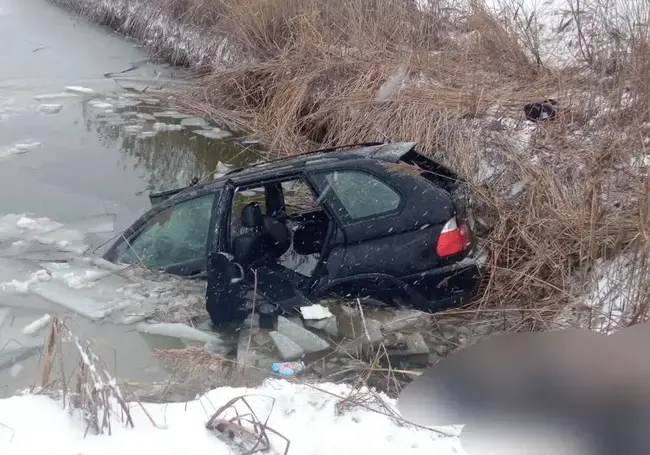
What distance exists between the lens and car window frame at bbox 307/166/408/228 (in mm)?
4531

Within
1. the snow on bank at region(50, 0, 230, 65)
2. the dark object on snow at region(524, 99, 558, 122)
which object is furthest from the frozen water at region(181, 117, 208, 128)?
the dark object on snow at region(524, 99, 558, 122)

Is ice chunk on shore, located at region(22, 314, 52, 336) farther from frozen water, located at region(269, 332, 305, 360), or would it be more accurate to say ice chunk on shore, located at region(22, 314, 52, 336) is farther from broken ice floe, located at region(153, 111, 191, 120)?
broken ice floe, located at region(153, 111, 191, 120)

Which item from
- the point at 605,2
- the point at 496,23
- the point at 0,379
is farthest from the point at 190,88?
the point at 0,379

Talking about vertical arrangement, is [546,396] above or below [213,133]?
above

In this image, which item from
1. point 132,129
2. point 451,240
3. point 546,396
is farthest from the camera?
point 132,129

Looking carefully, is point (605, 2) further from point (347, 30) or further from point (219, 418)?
point (219, 418)

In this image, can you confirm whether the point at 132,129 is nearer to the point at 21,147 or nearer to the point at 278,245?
the point at 21,147

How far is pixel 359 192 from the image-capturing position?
15.1ft

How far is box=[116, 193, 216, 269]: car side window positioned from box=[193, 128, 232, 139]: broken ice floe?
4.76 meters

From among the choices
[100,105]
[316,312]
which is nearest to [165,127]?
[100,105]

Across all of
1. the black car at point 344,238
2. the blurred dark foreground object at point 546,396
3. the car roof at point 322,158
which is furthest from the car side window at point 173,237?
the blurred dark foreground object at point 546,396

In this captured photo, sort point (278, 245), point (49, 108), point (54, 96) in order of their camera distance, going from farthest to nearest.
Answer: point (54, 96) < point (49, 108) < point (278, 245)

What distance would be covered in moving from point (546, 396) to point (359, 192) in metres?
2.23

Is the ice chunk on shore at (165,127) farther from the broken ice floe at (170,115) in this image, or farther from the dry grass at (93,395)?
the dry grass at (93,395)
